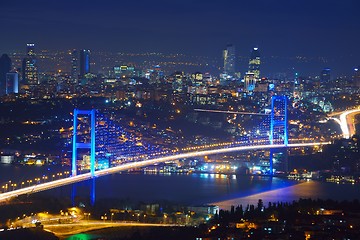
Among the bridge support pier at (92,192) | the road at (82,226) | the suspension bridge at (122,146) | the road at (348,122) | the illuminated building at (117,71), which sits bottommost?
the road at (82,226)

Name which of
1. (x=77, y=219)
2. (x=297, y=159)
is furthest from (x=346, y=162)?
(x=77, y=219)

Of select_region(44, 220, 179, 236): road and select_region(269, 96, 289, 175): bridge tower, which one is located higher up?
select_region(269, 96, 289, 175): bridge tower

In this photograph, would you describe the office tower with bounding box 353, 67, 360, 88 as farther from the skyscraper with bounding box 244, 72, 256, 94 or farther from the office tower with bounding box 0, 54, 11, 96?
the office tower with bounding box 0, 54, 11, 96

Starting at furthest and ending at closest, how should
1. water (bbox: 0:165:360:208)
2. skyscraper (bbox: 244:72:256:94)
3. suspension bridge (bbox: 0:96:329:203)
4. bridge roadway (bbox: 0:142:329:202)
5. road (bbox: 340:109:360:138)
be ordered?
skyscraper (bbox: 244:72:256:94), road (bbox: 340:109:360:138), suspension bridge (bbox: 0:96:329:203), water (bbox: 0:165:360:208), bridge roadway (bbox: 0:142:329:202)

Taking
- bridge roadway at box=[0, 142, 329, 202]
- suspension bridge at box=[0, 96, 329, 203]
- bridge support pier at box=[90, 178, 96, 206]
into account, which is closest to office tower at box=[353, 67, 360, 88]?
suspension bridge at box=[0, 96, 329, 203]

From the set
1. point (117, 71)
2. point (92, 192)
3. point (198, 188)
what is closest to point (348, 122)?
point (198, 188)

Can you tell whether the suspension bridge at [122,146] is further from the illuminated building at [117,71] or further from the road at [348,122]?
the illuminated building at [117,71]

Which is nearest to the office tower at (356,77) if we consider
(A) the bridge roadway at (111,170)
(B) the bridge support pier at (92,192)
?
(A) the bridge roadway at (111,170)
